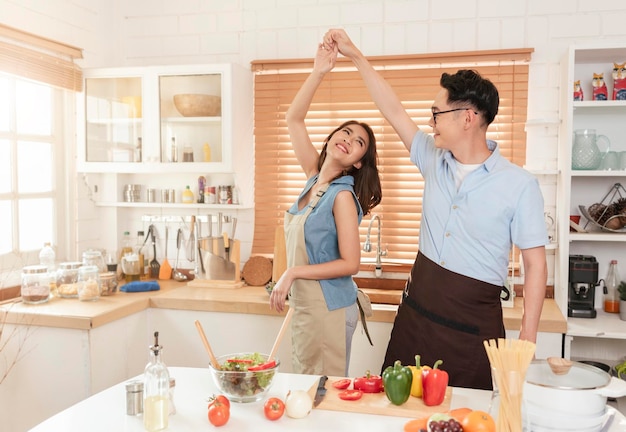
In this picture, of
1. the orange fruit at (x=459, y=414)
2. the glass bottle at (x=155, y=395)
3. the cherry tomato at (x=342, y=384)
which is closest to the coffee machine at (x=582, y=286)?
the cherry tomato at (x=342, y=384)

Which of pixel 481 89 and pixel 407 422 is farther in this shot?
pixel 481 89

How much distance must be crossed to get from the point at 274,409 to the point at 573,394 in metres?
0.77

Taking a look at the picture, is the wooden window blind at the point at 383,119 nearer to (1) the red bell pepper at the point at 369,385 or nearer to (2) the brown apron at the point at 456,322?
(2) the brown apron at the point at 456,322

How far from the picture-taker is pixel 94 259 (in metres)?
3.74

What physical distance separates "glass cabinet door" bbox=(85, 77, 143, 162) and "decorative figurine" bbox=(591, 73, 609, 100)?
8.68 feet

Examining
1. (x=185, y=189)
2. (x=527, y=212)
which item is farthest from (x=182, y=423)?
(x=185, y=189)

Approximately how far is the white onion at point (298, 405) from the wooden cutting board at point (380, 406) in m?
0.07

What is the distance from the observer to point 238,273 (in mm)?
3910

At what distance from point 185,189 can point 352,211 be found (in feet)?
6.24

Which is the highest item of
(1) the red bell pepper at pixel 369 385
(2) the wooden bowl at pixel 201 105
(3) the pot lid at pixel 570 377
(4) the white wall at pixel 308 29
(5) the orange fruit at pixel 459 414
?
(4) the white wall at pixel 308 29

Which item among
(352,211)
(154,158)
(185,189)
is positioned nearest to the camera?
(352,211)

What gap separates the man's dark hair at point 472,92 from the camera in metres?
2.34

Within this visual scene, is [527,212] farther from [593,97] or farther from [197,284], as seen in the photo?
[197,284]

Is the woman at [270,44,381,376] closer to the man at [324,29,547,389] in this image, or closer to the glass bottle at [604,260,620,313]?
the man at [324,29,547,389]
